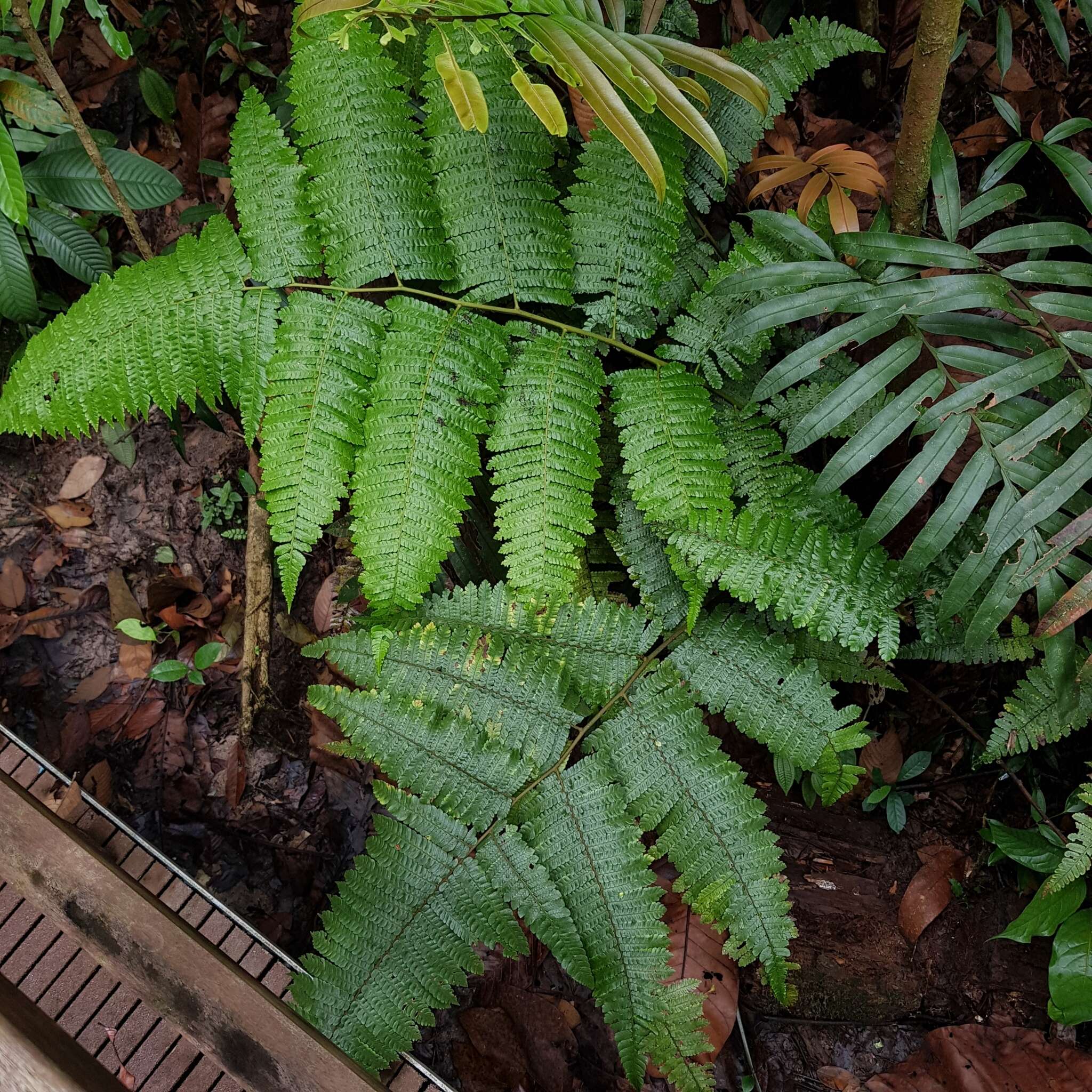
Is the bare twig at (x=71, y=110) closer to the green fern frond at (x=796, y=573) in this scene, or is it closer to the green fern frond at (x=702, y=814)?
the green fern frond at (x=796, y=573)

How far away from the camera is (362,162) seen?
1904mm

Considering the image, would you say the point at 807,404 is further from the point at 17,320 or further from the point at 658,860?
the point at 17,320

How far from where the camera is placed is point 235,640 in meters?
2.86

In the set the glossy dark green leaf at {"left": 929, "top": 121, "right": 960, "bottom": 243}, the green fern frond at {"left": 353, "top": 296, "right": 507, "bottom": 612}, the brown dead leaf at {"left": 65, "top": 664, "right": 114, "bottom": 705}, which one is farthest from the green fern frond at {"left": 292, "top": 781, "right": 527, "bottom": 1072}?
the glossy dark green leaf at {"left": 929, "top": 121, "right": 960, "bottom": 243}

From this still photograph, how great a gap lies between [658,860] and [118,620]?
204cm

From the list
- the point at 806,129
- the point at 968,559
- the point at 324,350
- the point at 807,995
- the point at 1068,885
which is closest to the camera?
the point at 968,559

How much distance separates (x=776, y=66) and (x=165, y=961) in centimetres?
263

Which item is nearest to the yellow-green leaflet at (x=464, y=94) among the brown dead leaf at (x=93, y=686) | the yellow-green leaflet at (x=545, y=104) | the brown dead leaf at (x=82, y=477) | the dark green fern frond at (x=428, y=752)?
the yellow-green leaflet at (x=545, y=104)

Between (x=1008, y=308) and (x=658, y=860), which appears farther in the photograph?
(x=658, y=860)

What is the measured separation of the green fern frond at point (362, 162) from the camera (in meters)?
1.85

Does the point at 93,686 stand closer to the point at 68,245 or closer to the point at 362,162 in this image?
the point at 68,245

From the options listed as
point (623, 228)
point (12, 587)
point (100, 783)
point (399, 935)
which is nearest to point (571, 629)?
point (399, 935)

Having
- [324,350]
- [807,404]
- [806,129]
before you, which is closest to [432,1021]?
[324,350]

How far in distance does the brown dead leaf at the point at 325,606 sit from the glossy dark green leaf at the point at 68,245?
1220 mm
